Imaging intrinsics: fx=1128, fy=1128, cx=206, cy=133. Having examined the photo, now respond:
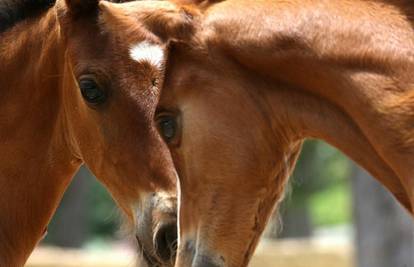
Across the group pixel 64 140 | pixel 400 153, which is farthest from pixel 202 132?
pixel 64 140

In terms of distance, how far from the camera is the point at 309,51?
370 centimetres

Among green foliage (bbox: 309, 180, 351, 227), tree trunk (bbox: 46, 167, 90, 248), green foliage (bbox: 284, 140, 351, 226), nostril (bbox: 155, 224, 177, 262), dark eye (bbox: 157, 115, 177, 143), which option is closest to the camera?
dark eye (bbox: 157, 115, 177, 143)

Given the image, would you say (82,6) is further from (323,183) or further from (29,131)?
(323,183)

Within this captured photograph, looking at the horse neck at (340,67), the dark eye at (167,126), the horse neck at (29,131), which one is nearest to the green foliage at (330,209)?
the horse neck at (29,131)

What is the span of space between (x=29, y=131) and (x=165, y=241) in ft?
3.47

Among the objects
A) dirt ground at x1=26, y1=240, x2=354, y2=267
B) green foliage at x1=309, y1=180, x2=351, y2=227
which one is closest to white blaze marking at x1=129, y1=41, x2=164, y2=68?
dirt ground at x1=26, y1=240, x2=354, y2=267

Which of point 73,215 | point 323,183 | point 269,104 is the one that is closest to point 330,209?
point 323,183

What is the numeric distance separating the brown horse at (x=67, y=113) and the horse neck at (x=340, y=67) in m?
1.20

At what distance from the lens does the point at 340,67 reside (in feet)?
12.0

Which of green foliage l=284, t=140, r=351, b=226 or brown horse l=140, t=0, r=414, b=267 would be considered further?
green foliage l=284, t=140, r=351, b=226

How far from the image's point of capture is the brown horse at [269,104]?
3574 mm

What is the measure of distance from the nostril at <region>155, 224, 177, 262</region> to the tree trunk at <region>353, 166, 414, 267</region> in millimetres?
6317

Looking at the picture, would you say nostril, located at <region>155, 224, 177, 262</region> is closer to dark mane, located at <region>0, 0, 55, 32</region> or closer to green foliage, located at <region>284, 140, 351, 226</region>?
dark mane, located at <region>0, 0, 55, 32</region>

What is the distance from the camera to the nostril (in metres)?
5.26
